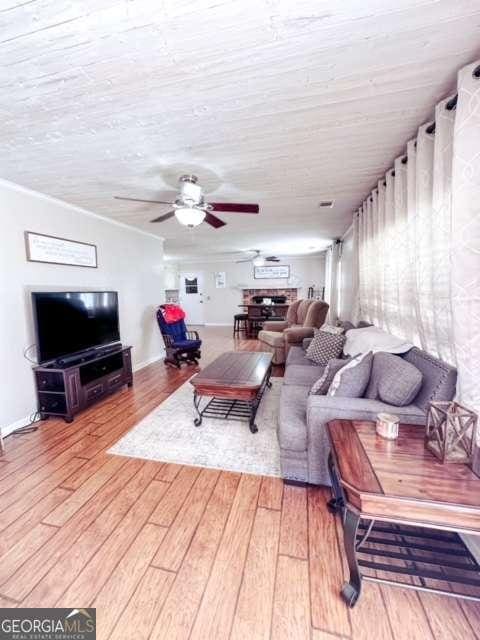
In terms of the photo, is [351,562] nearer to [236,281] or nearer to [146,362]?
[146,362]

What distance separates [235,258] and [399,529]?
24.7ft

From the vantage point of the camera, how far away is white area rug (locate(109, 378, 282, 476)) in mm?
1948

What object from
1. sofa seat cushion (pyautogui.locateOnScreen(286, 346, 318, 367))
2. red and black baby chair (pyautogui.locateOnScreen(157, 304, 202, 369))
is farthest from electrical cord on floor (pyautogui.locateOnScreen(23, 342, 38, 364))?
sofa seat cushion (pyautogui.locateOnScreen(286, 346, 318, 367))

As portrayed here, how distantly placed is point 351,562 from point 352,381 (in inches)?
35.8

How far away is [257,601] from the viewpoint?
1.08 metres

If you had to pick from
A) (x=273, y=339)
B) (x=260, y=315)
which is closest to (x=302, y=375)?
(x=273, y=339)

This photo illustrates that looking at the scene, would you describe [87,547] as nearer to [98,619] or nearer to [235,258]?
[98,619]

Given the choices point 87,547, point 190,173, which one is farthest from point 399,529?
point 190,173

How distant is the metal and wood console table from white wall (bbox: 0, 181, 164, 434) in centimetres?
289

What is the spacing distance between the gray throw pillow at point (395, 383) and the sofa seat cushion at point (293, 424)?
0.47 m

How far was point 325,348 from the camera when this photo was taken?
9.60ft

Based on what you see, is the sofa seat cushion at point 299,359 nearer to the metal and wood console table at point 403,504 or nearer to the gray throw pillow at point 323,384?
the gray throw pillow at point 323,384

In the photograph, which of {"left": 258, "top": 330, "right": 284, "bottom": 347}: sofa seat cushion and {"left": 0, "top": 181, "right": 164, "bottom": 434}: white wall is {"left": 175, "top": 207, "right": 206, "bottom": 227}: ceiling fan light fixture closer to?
{"left": 0, "top": 181, "right": 164, "bottom": 434}: white wall

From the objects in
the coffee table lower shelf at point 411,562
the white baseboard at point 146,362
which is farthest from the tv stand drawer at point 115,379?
the coffee table lower shelf at point 411,562
